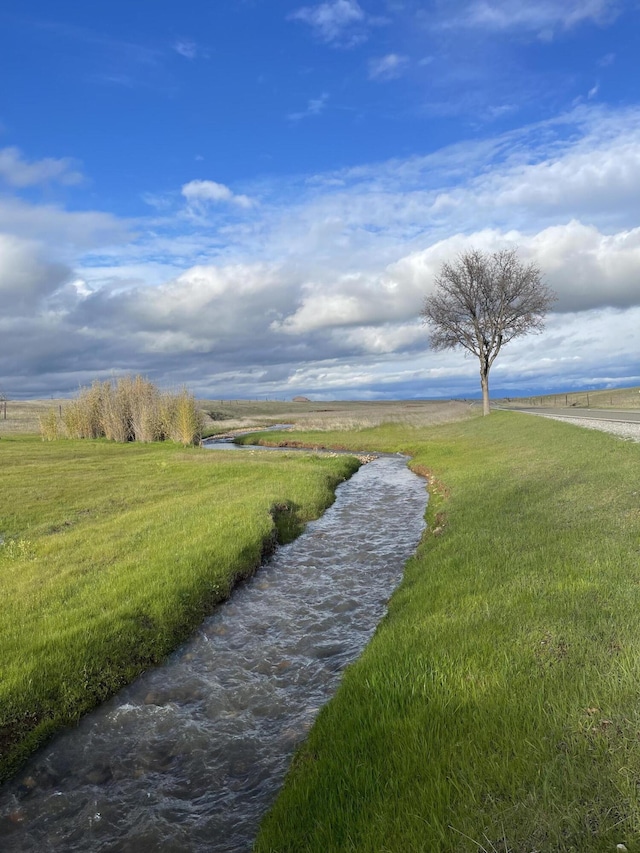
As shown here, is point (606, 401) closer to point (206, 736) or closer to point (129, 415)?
point (129, 415)

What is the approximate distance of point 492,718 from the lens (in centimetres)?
484

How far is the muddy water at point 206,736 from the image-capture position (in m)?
5.26

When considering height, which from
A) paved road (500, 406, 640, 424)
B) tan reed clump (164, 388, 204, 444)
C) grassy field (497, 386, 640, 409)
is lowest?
grassy field (497, 386, 640, 409)

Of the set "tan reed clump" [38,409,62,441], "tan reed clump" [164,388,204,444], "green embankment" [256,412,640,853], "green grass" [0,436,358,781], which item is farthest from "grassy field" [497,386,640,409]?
"tan reed clump" [38,409,62,441]

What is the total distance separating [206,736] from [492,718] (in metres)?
3.84

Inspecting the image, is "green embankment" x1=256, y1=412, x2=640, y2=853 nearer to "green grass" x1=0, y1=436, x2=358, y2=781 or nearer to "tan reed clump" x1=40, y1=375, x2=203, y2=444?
"green grass" x1=0, y1=436, x2=358, y2=781

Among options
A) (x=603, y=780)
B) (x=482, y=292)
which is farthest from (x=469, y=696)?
(x=482, y=292)

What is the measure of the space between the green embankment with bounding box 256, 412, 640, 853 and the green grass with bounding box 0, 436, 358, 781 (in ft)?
12.9

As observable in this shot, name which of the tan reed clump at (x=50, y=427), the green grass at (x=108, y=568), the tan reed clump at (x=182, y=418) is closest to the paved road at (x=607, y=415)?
the green grass at (x=108, y=568)

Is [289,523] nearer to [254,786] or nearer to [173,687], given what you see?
[173,687]

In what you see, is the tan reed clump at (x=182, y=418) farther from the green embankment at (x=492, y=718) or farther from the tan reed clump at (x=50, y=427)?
the green embankment at (x=492, y=718)

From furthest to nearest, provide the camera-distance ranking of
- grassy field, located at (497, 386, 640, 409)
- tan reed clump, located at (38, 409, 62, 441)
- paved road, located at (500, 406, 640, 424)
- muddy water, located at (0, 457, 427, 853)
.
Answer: grassy field, located at (497, 386, 640, 409), tan reed clump, located at (38, 409, 62, 441), paved road, located at (500, 406, 640, 424), muddy water, located at (0, 457, 427, 853)

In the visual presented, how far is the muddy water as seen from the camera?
526 centimetres

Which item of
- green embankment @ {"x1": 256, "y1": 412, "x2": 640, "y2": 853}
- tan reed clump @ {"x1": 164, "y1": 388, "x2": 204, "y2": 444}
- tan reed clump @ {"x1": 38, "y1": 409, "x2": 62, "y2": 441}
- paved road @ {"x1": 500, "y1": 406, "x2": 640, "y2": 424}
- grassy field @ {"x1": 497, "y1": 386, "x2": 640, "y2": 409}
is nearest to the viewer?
green embankment @ {"x1": 256, "y1": 412, "x2": 640, "y2": 853}
